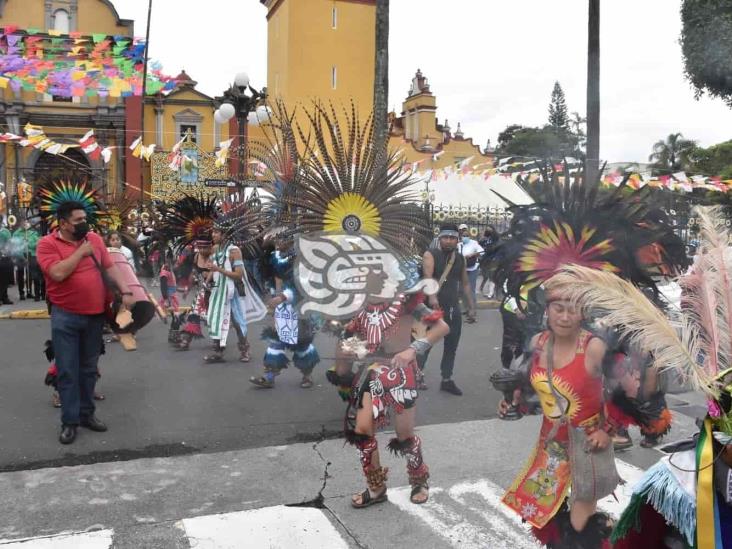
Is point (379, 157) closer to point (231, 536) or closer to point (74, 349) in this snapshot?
point (231, 536)

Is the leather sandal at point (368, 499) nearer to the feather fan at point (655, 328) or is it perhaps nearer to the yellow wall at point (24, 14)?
the feather fan at point (655, 328)

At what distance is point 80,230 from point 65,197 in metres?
0.55

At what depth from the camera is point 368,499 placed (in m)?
4.08

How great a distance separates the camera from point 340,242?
3.86 meters

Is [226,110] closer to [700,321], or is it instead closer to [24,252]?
[24,252]

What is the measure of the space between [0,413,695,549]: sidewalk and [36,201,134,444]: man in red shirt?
2.34 ft

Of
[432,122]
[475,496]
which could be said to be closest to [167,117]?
[432,122]

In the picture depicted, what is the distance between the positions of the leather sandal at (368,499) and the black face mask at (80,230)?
2827mm

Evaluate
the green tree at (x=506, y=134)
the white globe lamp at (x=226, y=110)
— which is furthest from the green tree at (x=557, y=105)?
the white globe lamp at (x=226, y=110)

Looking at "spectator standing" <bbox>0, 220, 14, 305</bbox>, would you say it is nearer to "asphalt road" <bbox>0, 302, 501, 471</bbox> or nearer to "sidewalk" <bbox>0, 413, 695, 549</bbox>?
Answer: "asphalt road" <bbox>0, 302, 501, 471</bbox>

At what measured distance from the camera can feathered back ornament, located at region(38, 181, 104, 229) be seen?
5516mm

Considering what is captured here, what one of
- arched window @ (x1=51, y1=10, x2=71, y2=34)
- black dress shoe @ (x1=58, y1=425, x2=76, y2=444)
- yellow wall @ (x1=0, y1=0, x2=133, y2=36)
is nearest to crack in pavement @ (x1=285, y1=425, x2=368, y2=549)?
black dress shoe @ (x1=58, y1=425, x2=76, y2=444)

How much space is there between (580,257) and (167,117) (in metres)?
31.1

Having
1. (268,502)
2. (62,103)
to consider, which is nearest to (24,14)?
(62,103)
